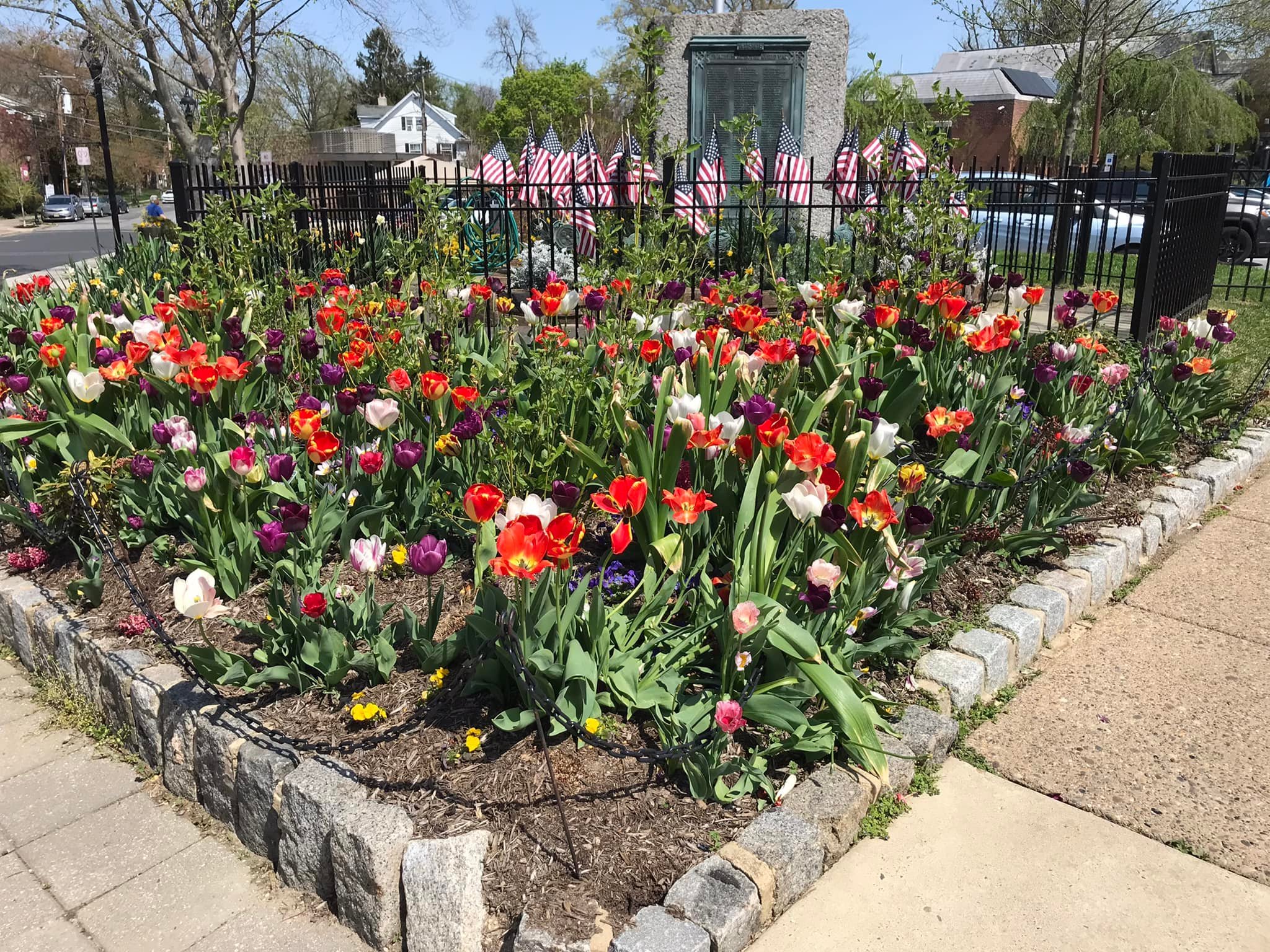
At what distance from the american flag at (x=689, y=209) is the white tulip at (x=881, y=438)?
96.0 inches

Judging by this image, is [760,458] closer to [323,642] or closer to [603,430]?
[603,430]

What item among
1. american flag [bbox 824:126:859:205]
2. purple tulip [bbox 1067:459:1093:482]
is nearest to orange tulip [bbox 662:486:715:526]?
purple tulip [bbox 1067:459:1093:482]

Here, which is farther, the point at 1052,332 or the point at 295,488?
the point at 1052,332

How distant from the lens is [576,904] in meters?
2.12

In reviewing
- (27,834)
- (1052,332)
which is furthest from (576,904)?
(1052,332)

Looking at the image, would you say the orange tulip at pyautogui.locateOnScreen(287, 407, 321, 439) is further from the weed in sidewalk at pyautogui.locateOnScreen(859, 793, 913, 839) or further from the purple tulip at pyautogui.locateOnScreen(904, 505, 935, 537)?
the weed in sidewalk at pyautogui.locateOnScreen(859, 793, 913, 839)

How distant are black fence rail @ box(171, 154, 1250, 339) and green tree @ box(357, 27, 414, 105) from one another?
82773 mm

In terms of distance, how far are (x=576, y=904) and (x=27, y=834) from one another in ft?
5.56

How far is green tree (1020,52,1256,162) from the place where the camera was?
100 feet

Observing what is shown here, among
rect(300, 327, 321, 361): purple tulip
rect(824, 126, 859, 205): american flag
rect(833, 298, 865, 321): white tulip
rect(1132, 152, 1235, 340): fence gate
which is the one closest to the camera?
rect(300, 327, 321, 361): purple tulip

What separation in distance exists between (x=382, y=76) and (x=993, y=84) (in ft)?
185

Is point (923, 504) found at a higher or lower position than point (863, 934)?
higher

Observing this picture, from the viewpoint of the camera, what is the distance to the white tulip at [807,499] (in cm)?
259

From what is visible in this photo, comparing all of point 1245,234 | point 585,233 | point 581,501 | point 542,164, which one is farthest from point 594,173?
Answer: point 1245,234
